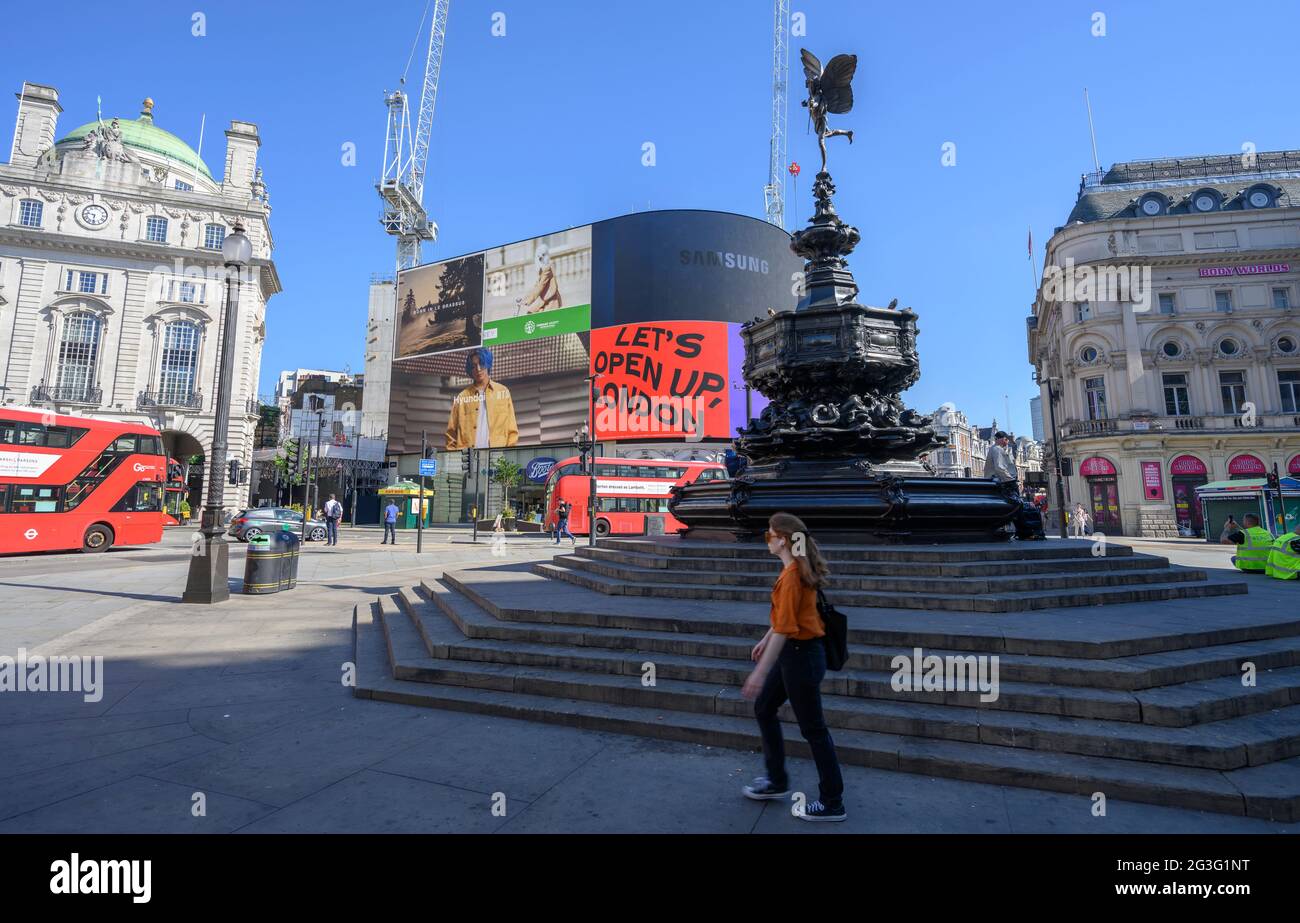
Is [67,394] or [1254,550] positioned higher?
[67,394]

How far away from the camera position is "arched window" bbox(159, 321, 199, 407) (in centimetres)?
4297

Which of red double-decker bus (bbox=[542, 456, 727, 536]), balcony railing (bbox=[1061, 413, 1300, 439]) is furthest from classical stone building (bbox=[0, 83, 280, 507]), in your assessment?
balcony railing (bbox=[1061, 413, 1300, 439])

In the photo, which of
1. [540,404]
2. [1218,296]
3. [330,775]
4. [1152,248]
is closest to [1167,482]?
[1218,296]

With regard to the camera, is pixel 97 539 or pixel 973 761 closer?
pixel 973 761

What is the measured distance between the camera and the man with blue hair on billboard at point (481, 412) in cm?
4747

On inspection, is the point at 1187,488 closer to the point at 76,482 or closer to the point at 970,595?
the point at 970,595

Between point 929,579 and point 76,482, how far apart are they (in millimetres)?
22356

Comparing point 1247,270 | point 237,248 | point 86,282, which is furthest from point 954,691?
point 86,282

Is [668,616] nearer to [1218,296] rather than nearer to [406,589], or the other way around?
[406,589]

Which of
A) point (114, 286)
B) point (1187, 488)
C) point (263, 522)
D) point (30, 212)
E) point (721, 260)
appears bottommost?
point (263, 522)

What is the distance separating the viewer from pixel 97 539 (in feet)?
60.5

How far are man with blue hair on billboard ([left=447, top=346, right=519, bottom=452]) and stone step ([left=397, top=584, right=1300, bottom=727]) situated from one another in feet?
140

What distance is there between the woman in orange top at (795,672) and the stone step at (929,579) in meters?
3.28

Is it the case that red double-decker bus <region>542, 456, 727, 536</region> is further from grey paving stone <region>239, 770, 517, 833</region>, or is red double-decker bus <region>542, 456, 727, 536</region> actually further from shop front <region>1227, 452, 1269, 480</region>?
shop front <region>1227, 452, 1269, 480</region>
